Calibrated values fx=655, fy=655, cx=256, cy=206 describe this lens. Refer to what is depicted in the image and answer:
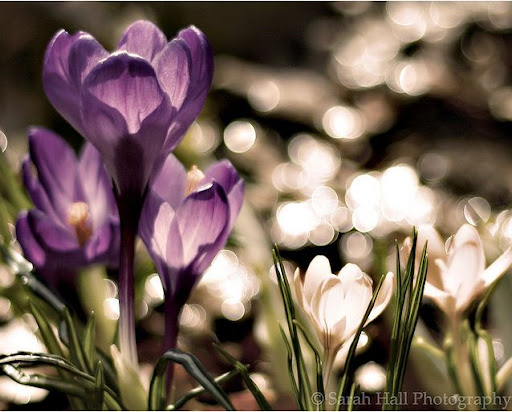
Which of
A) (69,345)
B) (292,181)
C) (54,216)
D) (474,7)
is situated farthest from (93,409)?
(474,7)

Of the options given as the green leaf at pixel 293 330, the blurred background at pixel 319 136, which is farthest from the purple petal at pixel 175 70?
the blurred background at pixel 319 136

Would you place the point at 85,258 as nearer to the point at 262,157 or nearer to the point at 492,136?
the point at 262,157

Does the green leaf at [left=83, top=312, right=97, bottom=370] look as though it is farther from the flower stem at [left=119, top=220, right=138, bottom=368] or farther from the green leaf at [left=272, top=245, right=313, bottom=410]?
the green leaf at [left=272, top=245, right=313, bottom=410]

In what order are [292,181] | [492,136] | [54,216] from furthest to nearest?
[492,136]
[292,181]
[54,216]

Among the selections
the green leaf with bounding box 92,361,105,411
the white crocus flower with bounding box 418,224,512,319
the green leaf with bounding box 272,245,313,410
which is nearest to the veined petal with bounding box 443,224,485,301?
the white crocus flower with bounding box 418,224,512,319

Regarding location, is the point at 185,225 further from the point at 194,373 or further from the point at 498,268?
the point at 498,268

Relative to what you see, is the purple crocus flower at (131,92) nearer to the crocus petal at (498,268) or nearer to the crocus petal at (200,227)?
the crocus petal at (200,227)

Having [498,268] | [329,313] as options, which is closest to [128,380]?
[329,313]
